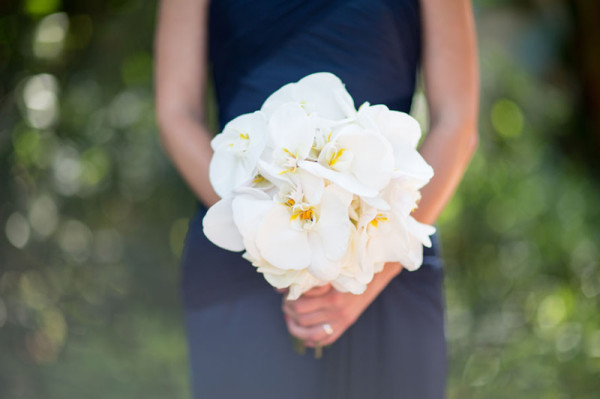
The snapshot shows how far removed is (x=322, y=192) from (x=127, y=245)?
2952mm

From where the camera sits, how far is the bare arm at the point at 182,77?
1.70m

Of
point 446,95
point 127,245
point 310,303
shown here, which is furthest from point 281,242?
point 127,245

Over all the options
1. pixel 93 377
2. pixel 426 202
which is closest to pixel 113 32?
pixel 93 377

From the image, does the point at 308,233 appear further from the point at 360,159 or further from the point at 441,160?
the point at 441,160

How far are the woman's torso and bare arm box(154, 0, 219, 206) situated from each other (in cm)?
8

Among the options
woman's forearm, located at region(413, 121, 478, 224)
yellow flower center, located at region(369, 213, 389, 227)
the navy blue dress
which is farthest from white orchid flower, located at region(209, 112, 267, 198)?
woman's forearm, located at region(413, 121, 478, 224)

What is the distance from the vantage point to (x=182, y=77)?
1748 millimetres

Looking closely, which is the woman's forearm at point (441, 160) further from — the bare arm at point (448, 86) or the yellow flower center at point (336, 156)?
the yellow flower center at point (336, 156)

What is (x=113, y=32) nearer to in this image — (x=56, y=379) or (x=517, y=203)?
(x=56, y=379)

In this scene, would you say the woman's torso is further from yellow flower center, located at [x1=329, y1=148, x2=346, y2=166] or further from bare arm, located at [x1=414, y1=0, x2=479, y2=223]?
yellow flower center, located at [x1=329, y1=148, x2=346, y2=166]

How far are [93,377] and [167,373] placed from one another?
0.39m

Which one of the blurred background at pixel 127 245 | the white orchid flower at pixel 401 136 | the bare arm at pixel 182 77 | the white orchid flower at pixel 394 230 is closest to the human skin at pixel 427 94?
the bare arm at pixel 182 77

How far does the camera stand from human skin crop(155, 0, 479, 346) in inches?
64.7

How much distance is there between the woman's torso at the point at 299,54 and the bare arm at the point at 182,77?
81mm
